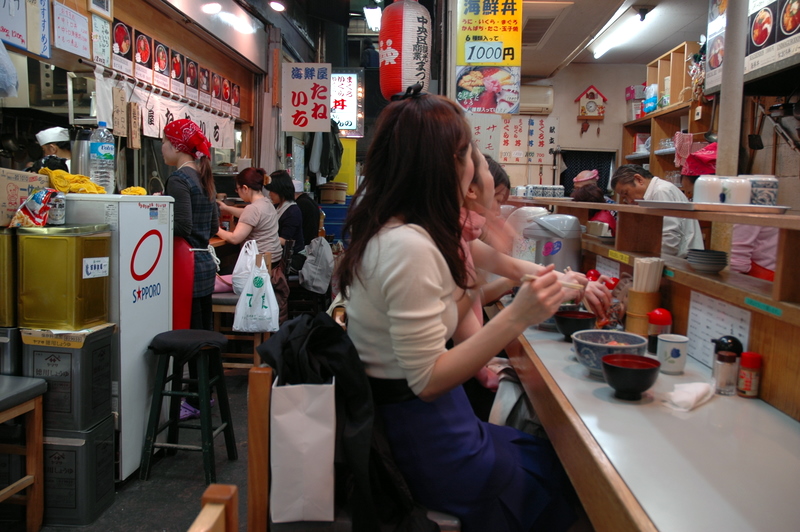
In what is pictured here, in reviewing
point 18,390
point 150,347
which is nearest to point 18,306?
point 18,390

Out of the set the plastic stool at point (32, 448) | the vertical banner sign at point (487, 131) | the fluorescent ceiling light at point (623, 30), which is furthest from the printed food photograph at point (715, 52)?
the plastic stool at point (32, 448)

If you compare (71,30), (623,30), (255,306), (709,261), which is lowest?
(255,306)

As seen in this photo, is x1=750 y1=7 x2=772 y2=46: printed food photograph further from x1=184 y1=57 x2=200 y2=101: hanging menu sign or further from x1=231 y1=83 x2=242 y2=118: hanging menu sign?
x1=231 y1=83 x2=242 y2=118: hanging menu sign

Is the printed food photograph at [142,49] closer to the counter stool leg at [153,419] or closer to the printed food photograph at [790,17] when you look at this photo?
the counter stool leg at [153,419]

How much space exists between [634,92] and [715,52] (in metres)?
4.54

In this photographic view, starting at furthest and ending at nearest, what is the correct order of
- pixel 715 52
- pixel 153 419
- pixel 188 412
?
1. pixel 715 52
2. pixel 188 412
3. pixel 153 419

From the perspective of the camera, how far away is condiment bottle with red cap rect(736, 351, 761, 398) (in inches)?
65.2

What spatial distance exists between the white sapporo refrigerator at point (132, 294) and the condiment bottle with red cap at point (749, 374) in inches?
105

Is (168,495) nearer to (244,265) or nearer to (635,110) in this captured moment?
(244,265)

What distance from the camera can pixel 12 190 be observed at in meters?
2.62

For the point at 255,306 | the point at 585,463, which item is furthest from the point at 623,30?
the point at 585,463

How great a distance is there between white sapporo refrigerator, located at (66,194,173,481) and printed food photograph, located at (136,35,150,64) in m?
2.27

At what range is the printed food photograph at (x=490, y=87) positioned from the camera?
5.21 meters

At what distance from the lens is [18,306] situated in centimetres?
269
